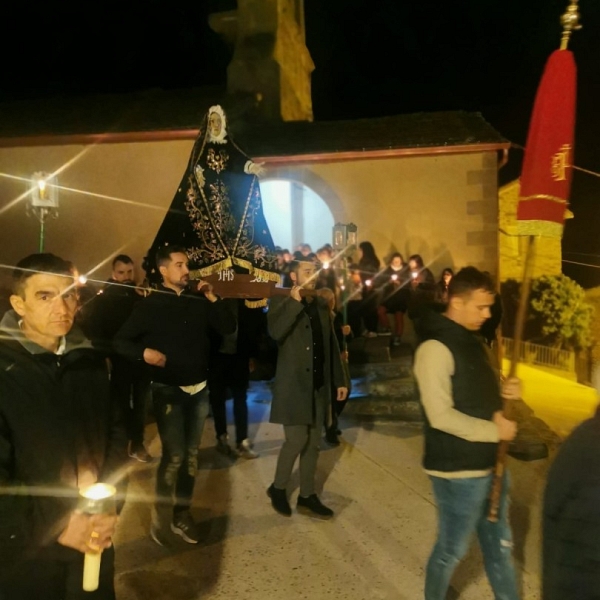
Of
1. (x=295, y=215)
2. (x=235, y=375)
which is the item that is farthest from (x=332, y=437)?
(x=295, y=215)

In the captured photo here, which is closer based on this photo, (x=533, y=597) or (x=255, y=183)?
(x=533, y=597)

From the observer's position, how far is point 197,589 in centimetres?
340

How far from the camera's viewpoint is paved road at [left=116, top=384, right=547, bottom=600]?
344cm

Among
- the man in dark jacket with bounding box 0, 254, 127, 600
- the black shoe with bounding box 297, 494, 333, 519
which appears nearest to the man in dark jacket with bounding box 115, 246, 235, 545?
the black shoe with bounding box 297, 494, 333, 519

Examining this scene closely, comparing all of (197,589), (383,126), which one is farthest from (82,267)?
(197,589)

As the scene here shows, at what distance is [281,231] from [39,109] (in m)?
6.63

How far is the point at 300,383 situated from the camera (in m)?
4.21

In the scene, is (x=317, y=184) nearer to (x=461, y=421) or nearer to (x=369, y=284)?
(x=369, y=284)

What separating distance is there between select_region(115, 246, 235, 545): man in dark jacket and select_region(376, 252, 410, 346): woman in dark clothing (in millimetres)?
5868

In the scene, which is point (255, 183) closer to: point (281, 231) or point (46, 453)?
point (46, 453)

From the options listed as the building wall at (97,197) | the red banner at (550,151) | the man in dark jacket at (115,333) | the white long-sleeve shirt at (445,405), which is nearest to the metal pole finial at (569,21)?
the red banner at (550,151)

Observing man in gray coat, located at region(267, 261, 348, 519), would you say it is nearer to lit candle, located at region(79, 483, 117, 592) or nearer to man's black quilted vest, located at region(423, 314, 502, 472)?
man's black quilted vest, located at region(423, 314, 502, 472)

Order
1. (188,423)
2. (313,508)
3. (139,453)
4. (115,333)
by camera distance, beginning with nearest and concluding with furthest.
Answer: (188,423)
(313,508)
(115,333)
(139,453)

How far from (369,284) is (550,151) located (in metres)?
6.99
